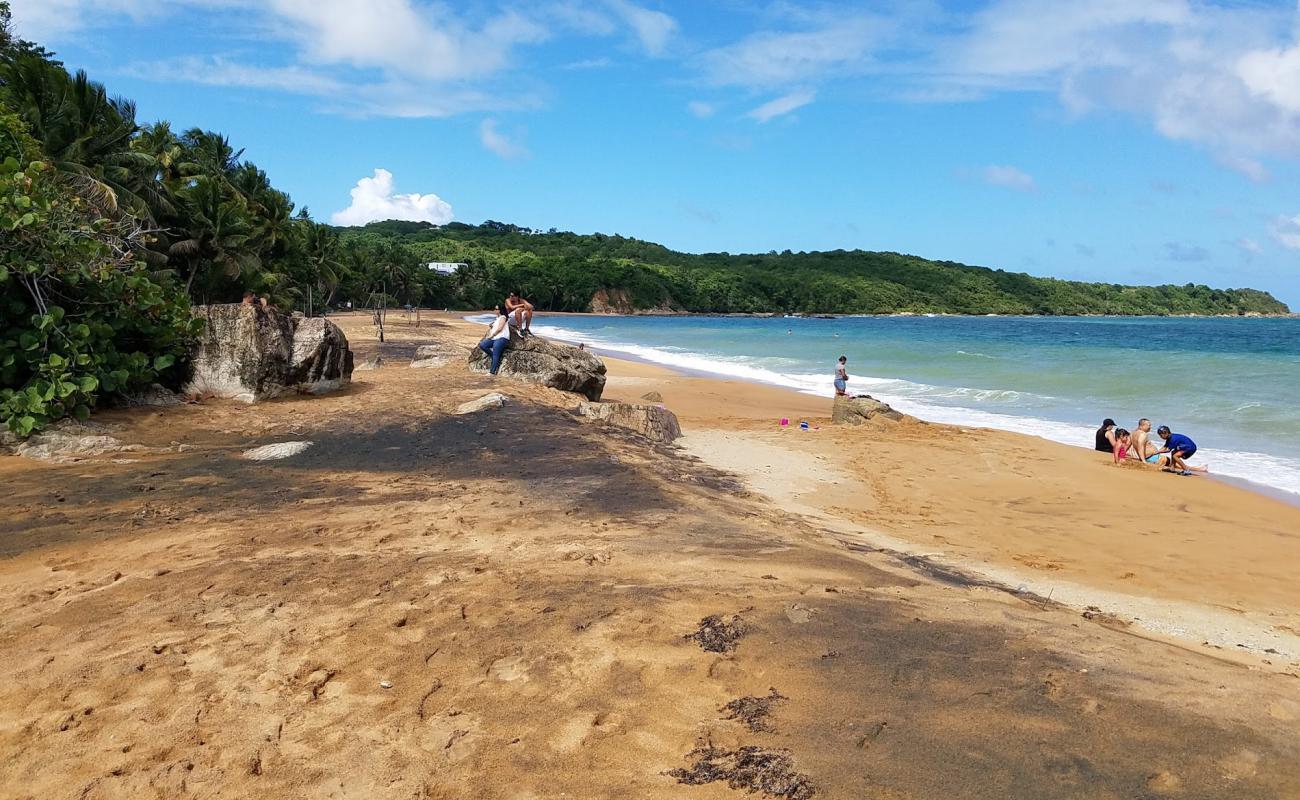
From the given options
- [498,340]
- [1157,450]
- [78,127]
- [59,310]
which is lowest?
[1157,450]

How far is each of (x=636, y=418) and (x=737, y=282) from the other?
118966 mm

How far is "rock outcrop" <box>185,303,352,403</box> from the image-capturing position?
9.79 m

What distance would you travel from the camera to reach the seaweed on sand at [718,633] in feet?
10.8

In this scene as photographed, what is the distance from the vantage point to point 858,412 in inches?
551

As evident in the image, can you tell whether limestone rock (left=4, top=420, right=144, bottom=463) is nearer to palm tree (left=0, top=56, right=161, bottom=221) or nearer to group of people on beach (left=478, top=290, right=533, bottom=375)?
group of people on beach (left=478, top=290, right=533, bottom=375)

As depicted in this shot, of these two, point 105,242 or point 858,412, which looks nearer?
point 105,242

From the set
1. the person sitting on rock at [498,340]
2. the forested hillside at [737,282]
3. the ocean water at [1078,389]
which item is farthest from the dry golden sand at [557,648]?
the forested hillside at [737,282]

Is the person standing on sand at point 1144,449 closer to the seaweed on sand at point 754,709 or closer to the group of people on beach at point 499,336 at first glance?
the group of people on beach at point 499,336

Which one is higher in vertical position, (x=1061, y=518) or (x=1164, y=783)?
(x=1164, y=783)

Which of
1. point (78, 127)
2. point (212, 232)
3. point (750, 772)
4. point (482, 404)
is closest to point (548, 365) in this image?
point (482, 404)

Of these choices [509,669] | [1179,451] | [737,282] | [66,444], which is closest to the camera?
[509,669]

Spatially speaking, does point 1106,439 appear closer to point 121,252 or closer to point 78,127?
point 121,252

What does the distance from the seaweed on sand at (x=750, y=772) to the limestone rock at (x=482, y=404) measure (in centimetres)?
764

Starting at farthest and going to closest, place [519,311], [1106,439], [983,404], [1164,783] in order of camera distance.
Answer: [983,404]
[519,311]
[1106,439]
[1164,783]
